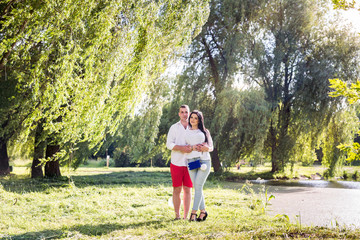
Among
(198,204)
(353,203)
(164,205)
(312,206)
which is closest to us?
(198,204)

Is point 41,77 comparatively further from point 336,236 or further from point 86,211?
point 336,236

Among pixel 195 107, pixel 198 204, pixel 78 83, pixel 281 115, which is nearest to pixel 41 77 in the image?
pixel 78 83

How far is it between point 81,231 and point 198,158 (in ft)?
6.33

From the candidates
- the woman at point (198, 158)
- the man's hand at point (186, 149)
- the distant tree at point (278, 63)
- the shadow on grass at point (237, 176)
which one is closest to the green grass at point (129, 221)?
the woman at point (198, 158)

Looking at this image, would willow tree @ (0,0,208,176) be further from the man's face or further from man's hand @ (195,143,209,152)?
man's hand @ (195,143,209,152)

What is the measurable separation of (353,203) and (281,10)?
34.7 ft

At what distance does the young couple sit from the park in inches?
7.0

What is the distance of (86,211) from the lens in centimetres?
586

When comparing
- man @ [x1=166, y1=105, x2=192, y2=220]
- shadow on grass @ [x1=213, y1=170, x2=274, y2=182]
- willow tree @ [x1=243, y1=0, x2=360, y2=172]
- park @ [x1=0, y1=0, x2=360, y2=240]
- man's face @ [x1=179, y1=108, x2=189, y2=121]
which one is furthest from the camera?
shadow on grass @ [x1=213, y1=170, x2=274, y2=182]

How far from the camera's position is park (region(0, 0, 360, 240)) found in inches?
193

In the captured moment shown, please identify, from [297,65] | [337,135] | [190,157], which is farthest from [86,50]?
[337,135]

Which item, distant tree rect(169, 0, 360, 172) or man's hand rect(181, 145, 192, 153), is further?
distant tree rect(169, 0, 360, 172)

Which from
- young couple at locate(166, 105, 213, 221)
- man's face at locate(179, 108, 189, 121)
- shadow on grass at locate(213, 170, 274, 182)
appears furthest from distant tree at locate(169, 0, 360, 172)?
young couple at locate(166, 105, 213, 221)

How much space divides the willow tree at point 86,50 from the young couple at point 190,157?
133 cm
